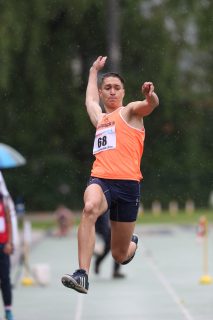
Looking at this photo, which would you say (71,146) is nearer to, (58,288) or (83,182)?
(83,182)

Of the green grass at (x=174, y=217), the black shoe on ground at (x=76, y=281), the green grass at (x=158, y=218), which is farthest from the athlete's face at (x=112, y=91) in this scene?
the green grass at (x=174, y=217)

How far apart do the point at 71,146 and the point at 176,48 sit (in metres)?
8.76

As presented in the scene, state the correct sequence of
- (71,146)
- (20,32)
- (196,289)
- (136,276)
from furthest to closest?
1. (71,146)
2. (20,32)
3. (136,276)
4. (196,289)

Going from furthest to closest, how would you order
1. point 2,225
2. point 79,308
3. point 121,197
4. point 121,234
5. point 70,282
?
point 79,308 → point 2,225 → point 121,234 → point 121,197 → point 70,282

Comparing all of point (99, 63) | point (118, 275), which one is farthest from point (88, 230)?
point (118, 275)

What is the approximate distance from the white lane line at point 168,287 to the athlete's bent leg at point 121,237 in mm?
2718

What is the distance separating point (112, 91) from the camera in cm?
1088

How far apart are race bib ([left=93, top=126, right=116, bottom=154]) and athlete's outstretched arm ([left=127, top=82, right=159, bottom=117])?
10.6 inches

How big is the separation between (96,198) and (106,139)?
640 mm

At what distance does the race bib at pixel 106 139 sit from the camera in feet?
35.4

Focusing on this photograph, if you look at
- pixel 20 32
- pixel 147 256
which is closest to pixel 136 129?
pixel 147 256

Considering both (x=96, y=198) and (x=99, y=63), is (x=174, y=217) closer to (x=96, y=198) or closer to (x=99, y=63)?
(x=99, y=63)

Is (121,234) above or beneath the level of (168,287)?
above

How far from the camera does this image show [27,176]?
49.2 m
